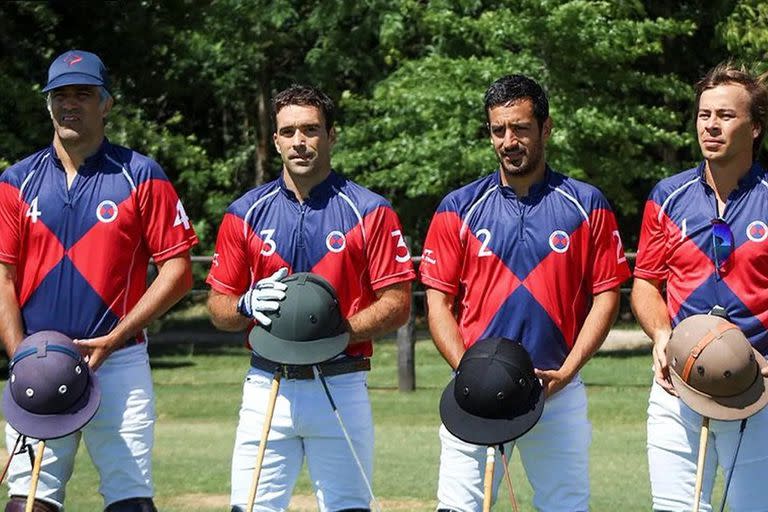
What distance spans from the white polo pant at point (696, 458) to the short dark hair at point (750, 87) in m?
1.15

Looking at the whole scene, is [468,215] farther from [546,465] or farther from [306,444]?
[306,444]

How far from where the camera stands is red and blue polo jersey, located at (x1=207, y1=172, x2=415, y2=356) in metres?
6.76

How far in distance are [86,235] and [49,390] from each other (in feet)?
2.52

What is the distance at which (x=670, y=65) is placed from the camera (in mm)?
27109

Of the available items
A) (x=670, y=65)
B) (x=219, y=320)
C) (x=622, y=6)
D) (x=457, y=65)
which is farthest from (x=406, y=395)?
(x=670, y=65)

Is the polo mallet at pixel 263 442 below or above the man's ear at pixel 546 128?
below

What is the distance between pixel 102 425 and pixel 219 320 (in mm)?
671

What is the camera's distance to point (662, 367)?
6.39 metres

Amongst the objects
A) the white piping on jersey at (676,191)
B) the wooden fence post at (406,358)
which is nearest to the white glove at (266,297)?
the white piping on jersey at (676,191)

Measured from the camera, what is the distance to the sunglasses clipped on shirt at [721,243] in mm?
6430

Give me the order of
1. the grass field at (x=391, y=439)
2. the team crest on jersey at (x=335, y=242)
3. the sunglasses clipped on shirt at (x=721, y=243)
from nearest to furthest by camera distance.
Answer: the sunglasses clipped on shirt at (x=721, y=243) < the team crest on jersey at (x=335, y=242) < the grass field at (x=391, y=439)

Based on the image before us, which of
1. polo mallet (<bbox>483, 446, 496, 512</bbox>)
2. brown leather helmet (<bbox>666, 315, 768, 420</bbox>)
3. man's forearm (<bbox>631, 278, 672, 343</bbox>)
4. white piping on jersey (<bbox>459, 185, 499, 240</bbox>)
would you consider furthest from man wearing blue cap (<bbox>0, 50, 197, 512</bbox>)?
brown leather helmet (<bbox>666, 315, 768, 420</bbox>)

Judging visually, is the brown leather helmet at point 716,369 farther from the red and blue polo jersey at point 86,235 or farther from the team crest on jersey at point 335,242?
the red and blue polo jersey at point 86,235

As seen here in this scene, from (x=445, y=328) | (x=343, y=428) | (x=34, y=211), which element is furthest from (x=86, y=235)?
(x=445, y=328)
